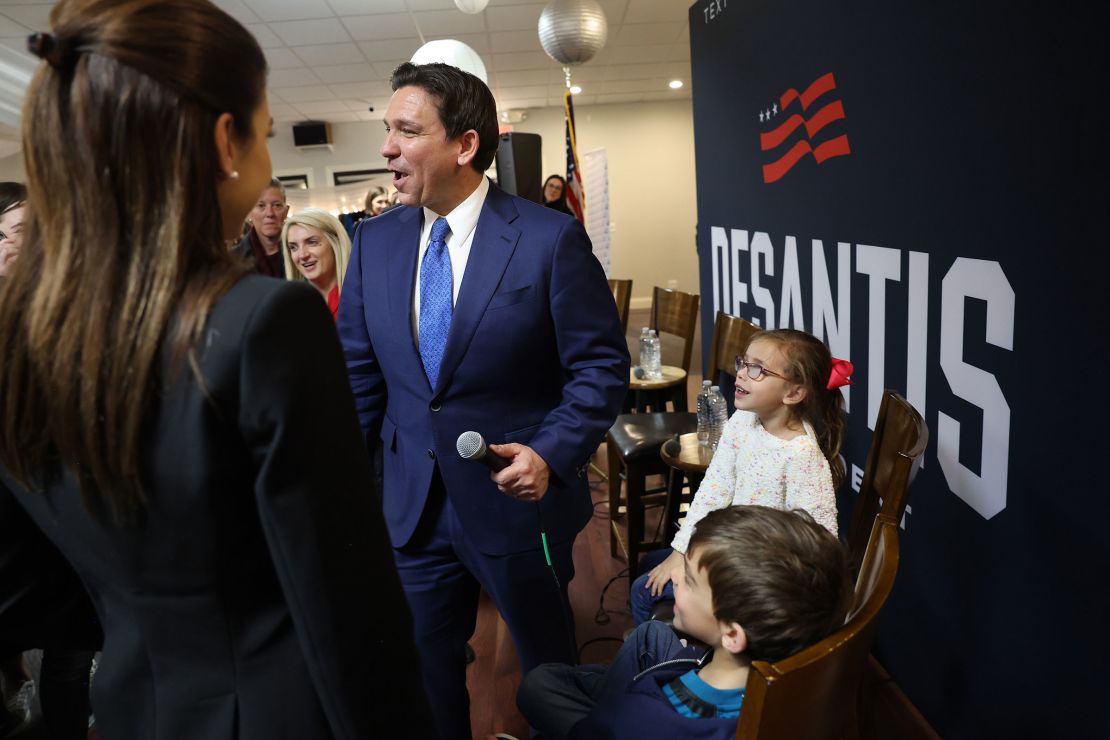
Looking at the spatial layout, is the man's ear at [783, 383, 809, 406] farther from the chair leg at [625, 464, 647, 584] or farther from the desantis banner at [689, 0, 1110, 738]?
the chair leg at [625, 464, 647, 584]

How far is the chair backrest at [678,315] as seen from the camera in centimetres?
363

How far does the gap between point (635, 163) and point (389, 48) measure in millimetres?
4840

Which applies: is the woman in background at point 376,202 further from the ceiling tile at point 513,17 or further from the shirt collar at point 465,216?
the shirt collar at point 465,216

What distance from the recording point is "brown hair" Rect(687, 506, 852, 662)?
39.8 inches

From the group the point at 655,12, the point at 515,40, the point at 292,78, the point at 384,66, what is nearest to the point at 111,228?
the point at 655,12

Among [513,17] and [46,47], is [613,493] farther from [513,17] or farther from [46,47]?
[513,17]

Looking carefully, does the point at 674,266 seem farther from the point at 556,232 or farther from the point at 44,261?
the point at 44,261

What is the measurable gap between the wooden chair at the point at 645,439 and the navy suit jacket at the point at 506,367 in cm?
106

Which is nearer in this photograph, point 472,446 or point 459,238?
point 472,446

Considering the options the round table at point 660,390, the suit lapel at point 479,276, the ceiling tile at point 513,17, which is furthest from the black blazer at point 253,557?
the ceiling tile at point 513,17

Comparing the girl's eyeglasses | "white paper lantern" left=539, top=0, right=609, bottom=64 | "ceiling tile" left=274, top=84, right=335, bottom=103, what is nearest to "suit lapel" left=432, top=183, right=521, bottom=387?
the girl's eyeglasses

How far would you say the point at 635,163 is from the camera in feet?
34.8

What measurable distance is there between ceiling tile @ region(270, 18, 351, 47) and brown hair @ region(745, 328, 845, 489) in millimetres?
5119

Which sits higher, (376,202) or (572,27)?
(572,27)
